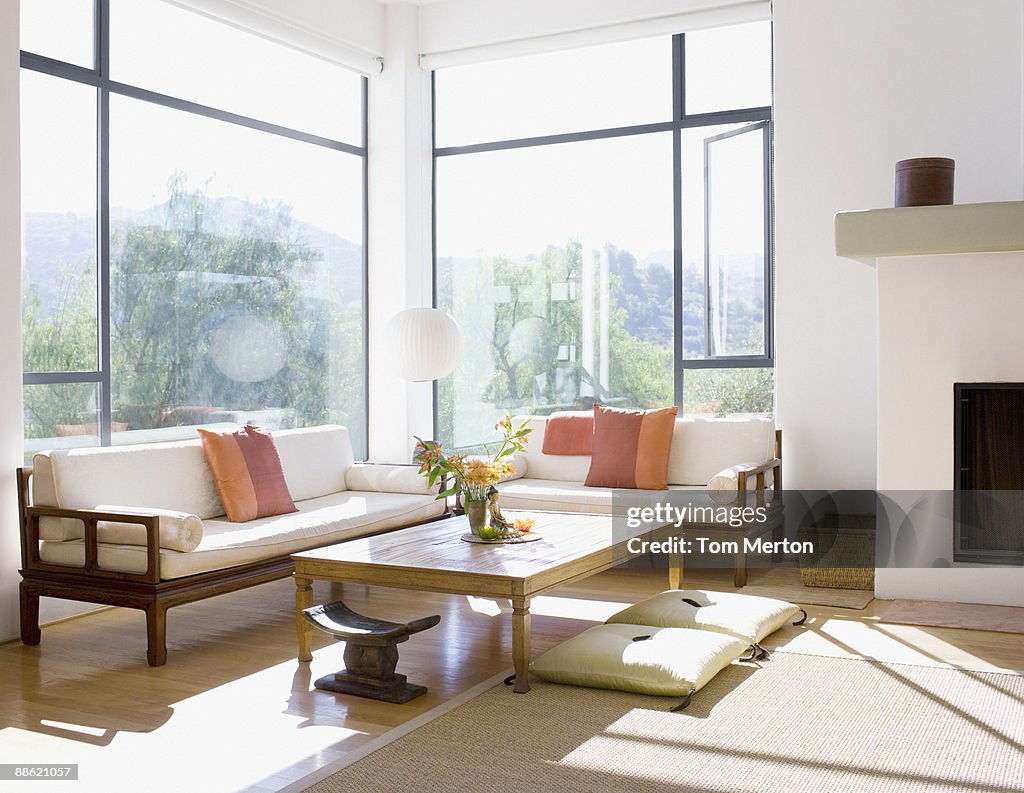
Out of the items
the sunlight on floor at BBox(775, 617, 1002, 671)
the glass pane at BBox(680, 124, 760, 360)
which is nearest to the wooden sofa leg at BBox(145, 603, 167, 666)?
the sunlight on floor at BBox(775, 617, 1002, 671)

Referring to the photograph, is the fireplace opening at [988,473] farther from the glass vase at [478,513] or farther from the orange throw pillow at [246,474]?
the orange throw pillow at [246,474]

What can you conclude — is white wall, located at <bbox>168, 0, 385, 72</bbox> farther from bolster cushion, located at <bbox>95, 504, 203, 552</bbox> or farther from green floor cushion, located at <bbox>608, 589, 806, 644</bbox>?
green floor cushion, located at <bbox>608, 589, 806, 644</bbox>

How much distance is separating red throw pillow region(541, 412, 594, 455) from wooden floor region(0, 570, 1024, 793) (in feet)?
3.58

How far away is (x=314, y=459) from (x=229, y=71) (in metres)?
2.34

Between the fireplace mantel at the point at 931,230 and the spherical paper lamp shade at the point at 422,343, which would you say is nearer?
the fireplace mantel at the point at 931,230

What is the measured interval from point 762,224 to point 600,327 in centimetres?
125

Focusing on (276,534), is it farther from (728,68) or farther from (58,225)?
(728,68)

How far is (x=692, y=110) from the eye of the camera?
6703 mm

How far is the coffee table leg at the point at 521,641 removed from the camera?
3.71 m

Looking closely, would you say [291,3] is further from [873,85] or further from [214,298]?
[873,85]

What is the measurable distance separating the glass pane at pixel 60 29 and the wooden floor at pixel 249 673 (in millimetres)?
2669

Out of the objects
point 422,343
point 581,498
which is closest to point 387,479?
point 422,343

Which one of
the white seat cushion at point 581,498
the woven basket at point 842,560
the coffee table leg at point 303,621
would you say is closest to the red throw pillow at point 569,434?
the white seat cushion at point 581,498

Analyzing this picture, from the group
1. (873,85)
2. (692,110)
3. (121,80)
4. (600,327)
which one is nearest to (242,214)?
(121,80)
